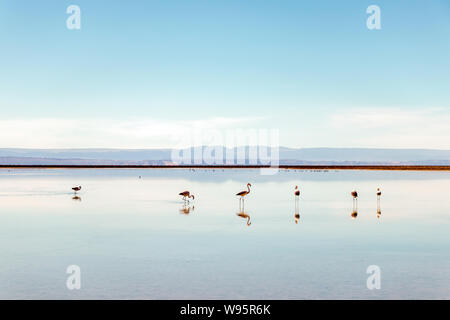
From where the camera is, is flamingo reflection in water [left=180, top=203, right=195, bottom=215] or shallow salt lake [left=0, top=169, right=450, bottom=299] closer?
shallow salt lake [left=0, top=169, right=450, bottom=299]

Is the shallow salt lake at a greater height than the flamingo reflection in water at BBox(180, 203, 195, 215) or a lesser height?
lesser

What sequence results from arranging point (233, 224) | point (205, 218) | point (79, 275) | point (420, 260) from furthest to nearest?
point (205, 218) → point (233, 224) → point (420, 260) → point (79, 275)

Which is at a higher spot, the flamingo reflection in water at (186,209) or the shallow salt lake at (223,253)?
the flamingo reflection in water at (186,209)

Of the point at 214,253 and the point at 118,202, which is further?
the point at 118,202

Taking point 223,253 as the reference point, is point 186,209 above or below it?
above

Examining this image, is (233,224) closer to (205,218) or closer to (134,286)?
(205,218)

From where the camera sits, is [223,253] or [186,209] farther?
[186,209]

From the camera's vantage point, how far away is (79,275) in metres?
8.74

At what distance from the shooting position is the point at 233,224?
15211 millimetres

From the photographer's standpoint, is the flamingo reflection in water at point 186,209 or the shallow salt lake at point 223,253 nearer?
the shallow salt lake at point 223,253
